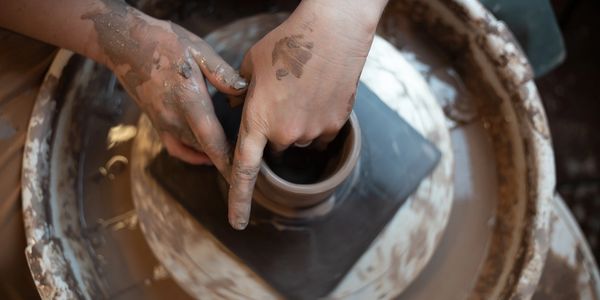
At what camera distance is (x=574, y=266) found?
1.54m

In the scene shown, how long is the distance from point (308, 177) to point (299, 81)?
0.87ft

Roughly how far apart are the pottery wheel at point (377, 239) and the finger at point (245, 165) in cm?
28

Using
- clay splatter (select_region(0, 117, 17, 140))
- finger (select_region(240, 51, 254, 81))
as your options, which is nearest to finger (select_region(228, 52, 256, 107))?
finger (select_region(240, 51, 254, 81))

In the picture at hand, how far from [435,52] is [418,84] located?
0.73 ft

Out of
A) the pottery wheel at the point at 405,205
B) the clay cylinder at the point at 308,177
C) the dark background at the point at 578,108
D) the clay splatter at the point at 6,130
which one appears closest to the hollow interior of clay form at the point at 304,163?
the clay cylinder at the point at 308,177

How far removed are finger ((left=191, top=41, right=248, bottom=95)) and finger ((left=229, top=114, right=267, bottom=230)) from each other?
0.29 feet

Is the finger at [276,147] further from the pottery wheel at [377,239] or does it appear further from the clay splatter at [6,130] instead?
the clay splatter at [6,130]

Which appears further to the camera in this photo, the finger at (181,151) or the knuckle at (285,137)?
the finger at (181,151)

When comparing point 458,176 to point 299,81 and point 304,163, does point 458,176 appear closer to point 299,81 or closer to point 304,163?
point 304,163

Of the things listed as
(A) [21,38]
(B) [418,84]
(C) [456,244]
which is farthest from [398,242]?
(A) [21,38]

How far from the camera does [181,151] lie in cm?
112

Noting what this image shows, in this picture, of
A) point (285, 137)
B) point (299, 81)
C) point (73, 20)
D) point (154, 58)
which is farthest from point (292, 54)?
point (73, 20)

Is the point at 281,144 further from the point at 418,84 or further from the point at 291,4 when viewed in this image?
the point at 291,4

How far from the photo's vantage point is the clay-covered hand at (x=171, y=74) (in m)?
0.99
